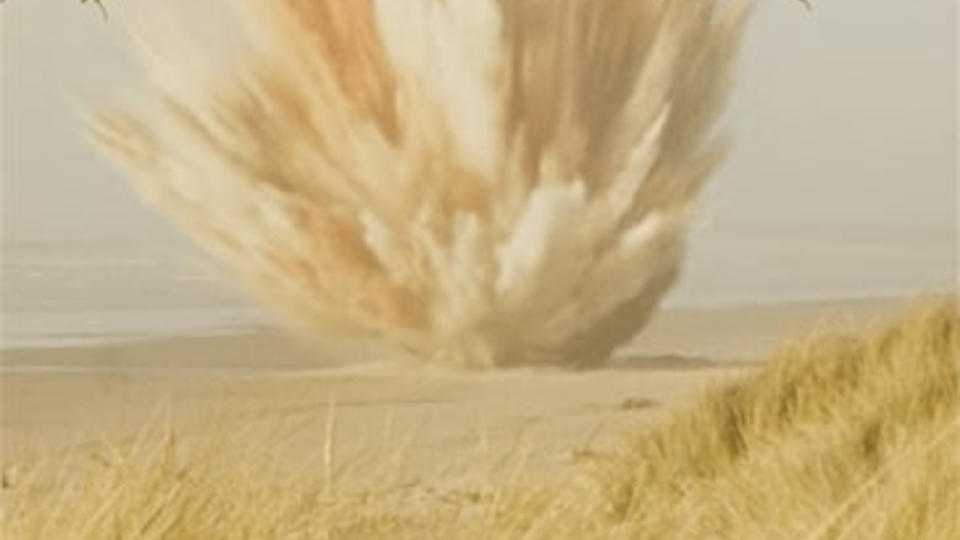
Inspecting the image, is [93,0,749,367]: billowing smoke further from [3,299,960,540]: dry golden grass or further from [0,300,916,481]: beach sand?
[3,299,960,540]: dry golden grass

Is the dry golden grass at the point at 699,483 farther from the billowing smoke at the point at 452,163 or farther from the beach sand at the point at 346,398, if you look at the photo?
the billowing smoke at the point at 452,163

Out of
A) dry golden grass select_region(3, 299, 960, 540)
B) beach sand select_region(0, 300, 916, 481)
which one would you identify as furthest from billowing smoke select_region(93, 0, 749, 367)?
dry golden grass select_region(3, 299, 960, 540)

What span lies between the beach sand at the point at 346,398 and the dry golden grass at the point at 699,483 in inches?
4.7

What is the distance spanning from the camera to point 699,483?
4.43 meters

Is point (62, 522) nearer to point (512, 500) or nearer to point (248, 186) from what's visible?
point (512, 500)

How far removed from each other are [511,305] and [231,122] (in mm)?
852

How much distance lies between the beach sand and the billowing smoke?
0.19 meters


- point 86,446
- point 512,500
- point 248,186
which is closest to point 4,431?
point 86,446

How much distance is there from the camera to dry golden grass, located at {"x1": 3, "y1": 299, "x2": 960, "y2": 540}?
11.5ft

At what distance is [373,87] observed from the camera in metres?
6.45

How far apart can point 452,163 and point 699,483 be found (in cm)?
212

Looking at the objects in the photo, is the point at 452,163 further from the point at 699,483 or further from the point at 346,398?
the point at 699,483

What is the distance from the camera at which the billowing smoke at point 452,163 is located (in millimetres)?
6336


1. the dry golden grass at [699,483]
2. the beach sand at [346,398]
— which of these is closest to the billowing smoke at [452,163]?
the beach sand at [346,398]
